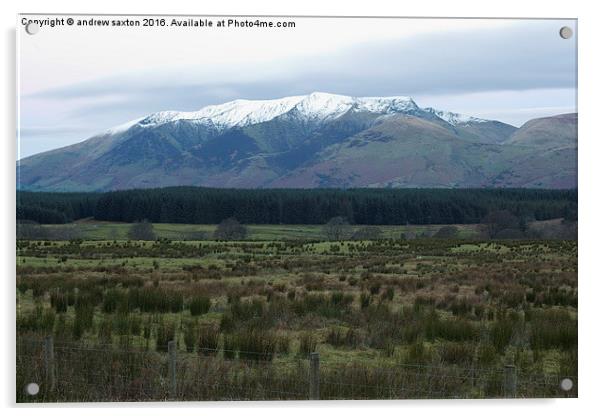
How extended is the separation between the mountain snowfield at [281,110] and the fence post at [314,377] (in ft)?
10.2

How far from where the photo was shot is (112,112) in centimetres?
934

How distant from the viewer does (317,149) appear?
34.8 feet

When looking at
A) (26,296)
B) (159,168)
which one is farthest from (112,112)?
(26,296)

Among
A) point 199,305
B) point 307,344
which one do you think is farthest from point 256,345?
point 199,305

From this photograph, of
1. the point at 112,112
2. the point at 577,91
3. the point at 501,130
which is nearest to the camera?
the point at 577,91

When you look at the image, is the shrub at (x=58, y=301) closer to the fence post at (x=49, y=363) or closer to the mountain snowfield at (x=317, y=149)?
the mountain snowfield at (x=317, y=149)

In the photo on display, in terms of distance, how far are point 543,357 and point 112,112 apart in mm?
5892

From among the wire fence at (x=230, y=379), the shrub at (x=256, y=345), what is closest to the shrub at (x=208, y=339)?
the shrub at (x=256, y=345)

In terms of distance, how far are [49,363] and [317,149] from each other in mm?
4566

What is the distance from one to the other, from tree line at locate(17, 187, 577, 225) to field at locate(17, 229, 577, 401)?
226 millimetres

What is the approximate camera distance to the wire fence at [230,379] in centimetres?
798

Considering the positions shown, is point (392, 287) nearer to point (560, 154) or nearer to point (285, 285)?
point (285, 285)

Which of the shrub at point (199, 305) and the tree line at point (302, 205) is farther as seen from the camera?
the shrub at point (199, 305)

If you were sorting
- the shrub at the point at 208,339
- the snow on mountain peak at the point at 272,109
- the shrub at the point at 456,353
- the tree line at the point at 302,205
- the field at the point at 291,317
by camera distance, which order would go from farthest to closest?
the tree line at the point at 302,205 → the snow on mountain peak at the point at 272,109 → the shrub at the point at 208,339 → the shrub at the point at 456,353 → the field at the point at 291,317
